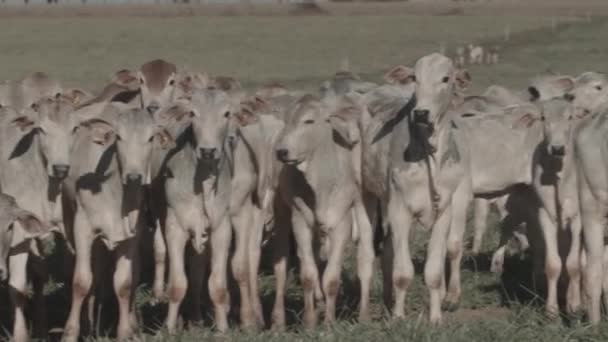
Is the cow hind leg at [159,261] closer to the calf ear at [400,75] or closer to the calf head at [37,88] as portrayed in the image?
the calf head at [37,88]

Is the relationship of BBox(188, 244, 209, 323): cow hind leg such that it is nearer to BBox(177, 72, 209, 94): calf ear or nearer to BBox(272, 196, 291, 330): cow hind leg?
BBox(272, 196, 291, 330): cow hind leg

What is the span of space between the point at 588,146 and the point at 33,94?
6.51 m

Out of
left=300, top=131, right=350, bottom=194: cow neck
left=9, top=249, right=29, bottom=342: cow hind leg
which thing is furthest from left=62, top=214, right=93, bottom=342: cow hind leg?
left=300, top=131, right=350, bottom=194: cow neck

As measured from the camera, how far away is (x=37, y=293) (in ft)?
43.8

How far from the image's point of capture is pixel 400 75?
43.1 feet

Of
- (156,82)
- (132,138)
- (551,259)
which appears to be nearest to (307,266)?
(132,138)

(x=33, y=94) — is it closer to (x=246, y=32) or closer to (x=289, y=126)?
(x=289, y=126)

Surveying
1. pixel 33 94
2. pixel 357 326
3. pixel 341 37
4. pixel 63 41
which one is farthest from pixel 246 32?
pixel 357 326

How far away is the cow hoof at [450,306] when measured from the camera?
543 inches

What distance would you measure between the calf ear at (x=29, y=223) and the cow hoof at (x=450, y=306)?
4.17 m

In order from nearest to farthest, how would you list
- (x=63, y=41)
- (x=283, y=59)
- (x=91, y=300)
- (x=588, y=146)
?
(x=588, y=146), (x=91, y=300), (x=283, y=59), (x=63, y=41)

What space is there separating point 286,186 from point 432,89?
1.97 m

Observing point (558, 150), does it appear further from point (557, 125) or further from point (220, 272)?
point (220, 272)

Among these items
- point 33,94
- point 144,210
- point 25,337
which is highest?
point 33,94
